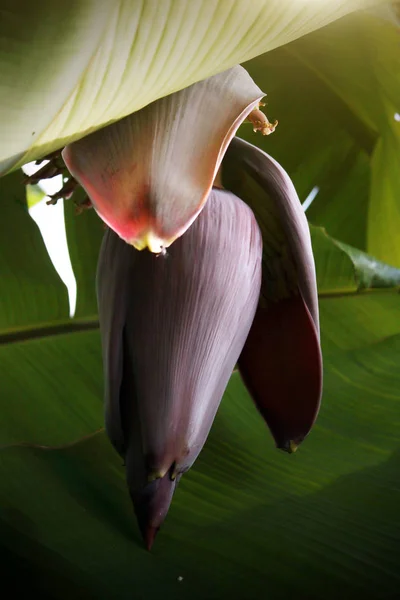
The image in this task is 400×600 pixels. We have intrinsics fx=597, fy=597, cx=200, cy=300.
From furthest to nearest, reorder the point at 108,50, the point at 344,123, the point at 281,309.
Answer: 1. the point at 344,123
2. the point at 281,309
3. the point at 108,50

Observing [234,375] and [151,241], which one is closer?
[151,241]

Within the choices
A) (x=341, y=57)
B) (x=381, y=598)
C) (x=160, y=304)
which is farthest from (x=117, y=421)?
(x=341, y=57)

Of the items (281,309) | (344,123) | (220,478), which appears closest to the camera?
(281,309)

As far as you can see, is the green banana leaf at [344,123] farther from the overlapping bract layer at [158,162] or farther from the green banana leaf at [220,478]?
the overlapping bract layer at [158,162]

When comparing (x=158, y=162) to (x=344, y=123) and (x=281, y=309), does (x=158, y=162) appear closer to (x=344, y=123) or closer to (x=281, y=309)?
(x=281, y=309)

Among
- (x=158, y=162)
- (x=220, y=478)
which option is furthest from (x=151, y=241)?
(x=220, y=478)

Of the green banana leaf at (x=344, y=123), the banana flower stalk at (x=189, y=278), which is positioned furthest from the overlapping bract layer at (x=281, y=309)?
the green banana leaf at (x=344, y=123)

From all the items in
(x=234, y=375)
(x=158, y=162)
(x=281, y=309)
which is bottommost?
(x=234, y=375)

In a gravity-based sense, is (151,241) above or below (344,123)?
above
